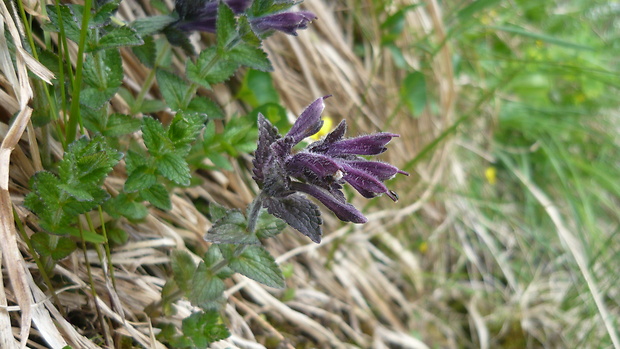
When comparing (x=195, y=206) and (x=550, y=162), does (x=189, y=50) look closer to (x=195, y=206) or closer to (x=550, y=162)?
(x=195, y=206)

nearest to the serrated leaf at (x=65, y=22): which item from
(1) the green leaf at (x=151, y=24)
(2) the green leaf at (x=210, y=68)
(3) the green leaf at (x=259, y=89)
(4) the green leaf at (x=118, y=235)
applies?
(1) the green leaf at (x=151, y=24)

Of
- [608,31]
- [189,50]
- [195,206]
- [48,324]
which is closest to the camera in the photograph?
[48,324]

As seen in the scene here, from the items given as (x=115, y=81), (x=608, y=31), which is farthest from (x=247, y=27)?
(x=608, y=31)

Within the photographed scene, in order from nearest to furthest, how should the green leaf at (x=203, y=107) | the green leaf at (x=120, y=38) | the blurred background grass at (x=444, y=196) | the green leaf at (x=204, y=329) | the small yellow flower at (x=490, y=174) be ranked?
the green leaf at (x=120, y=38)
the green leaf at (x=204, y=329)
the green leaf at (x=203, y=107)
the blurred background grass at (x=444, y=196)
the small yellow flower at (x=490, y=174)

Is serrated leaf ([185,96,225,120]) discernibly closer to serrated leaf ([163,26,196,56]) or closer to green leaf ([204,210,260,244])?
serrated leaf ([163,26,196,56])

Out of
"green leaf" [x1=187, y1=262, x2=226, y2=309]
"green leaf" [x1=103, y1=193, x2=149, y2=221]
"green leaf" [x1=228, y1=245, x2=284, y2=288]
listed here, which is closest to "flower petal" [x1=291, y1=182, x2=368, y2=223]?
"green leaf" [x1=228, y1=245, x2=284, y2=288]

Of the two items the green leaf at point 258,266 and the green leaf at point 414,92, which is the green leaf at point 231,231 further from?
the green leaf at point 414,92
